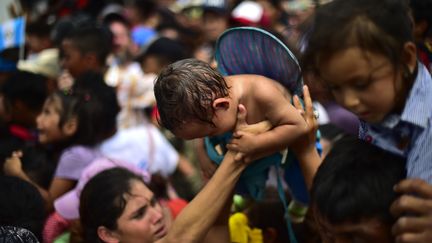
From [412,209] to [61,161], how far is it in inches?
91.3

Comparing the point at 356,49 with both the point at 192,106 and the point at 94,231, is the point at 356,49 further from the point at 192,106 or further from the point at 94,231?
the point at 94,231

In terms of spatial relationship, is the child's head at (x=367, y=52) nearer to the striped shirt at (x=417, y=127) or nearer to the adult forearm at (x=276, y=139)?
the striped shirt at (x=417, y=127)

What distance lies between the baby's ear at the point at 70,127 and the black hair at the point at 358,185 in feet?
6.97

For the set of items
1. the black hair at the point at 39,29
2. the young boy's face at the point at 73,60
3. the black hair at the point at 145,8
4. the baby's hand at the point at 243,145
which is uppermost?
the baby's hand at the point at 243,145

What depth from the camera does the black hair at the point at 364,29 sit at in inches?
66.2

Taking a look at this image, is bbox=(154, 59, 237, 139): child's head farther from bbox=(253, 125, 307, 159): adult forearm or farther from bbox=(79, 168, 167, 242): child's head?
bbox=(79, 168, 167, 242): child's head

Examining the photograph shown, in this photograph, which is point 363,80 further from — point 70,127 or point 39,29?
point 39,29

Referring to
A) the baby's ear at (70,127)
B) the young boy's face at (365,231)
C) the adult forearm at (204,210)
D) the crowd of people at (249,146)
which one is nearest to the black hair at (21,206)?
the crowd of people at (249,146)

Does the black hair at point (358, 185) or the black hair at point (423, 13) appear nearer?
the black hair at point (358, 185)

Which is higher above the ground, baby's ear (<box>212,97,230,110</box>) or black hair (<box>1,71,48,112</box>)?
baby's ear (<box>212,97,230,110</box>)

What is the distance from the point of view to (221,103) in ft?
7.23

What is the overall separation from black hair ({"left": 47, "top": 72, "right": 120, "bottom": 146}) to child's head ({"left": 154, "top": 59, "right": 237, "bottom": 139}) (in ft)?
5.08

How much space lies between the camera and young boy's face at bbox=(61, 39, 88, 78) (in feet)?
16.4

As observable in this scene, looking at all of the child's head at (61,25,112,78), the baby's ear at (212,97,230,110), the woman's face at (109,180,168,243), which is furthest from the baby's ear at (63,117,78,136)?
the baby's ear at (212,97,230,110)
